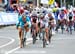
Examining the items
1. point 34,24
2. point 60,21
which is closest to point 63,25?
point 60,21

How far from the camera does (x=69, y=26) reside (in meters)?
32.3

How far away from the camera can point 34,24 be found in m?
23.3

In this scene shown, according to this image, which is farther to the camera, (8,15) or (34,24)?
(8,15)

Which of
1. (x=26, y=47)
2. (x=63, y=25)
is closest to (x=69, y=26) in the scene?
(x=63, y=25)

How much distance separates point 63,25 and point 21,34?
39.4ft

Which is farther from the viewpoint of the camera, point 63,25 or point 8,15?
point 8,15

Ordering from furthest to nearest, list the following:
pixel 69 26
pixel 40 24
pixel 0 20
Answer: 1. pixel 0 20
2. pixel 69 26
3. pixel 40 24

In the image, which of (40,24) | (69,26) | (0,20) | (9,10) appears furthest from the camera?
(9,10)

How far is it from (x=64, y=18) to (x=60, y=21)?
0.44m

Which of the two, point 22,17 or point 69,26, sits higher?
point 22,17

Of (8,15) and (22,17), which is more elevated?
(22,17)

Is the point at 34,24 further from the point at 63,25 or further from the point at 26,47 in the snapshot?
the point at 63,25

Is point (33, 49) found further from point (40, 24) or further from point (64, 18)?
point (64, 18)

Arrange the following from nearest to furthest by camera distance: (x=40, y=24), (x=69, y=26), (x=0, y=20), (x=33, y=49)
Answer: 1. (x=33, y=49)
2. (x=40, y=24)
3. (x=69, y=26)
4. (x=0, y=20)
